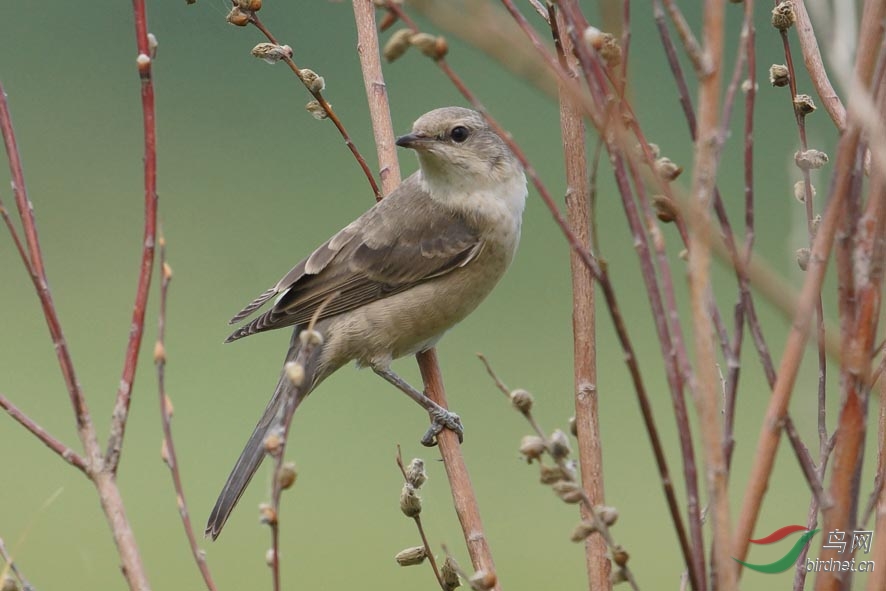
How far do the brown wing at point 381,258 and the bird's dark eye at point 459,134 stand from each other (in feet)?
0.64

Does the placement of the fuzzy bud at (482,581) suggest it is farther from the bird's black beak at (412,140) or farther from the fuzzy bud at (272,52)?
the bird's black beak at (412,140)

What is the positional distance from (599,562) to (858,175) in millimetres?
661

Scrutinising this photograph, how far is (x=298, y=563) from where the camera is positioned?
28.1ft

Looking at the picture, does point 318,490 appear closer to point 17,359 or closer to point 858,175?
point 17,359

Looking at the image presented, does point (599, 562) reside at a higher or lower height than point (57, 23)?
lower

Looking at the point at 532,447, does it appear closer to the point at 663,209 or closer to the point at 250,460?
the point at 663,209

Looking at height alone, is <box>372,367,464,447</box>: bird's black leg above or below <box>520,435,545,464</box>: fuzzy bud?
above

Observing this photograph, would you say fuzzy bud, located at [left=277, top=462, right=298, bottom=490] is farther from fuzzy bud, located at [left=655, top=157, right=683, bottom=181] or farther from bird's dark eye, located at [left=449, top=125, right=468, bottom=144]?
bird's dark eye, located at [left=449, top=125, right=468, bottom=144]

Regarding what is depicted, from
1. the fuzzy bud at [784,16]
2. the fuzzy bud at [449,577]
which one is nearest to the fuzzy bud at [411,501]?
the fuzzy bud at [449,577]

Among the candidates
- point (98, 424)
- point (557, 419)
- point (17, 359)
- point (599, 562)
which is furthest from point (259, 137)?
point (599, 562)

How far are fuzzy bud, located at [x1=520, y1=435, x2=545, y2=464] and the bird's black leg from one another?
4.13ft

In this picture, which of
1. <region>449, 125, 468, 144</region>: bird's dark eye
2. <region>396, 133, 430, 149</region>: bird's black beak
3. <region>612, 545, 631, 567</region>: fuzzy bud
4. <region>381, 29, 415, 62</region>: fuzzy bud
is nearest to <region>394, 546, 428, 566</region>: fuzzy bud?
<region>612, 545, 631, 567</region>: fuzzy bud

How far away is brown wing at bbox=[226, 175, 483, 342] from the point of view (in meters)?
3.62

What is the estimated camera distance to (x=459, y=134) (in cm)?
353
